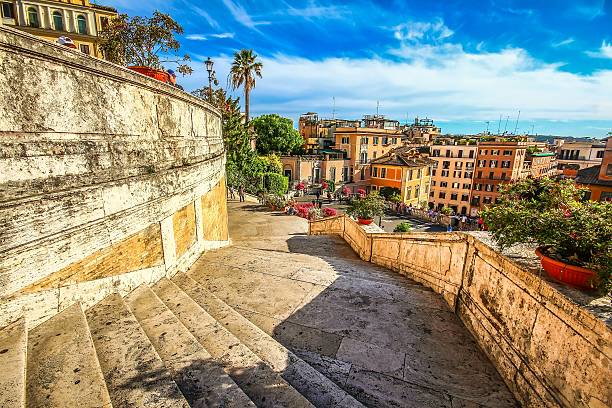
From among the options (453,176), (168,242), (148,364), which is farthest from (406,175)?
(148,364)

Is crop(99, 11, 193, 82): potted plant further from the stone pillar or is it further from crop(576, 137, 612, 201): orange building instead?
crop(576, 137, 612, 201): orange building

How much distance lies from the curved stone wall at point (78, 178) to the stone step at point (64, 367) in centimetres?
35

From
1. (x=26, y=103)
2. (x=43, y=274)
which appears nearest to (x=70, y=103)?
(x=26, y=103)

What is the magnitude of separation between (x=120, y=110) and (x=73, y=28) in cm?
3165

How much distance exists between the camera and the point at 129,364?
2.86 metres

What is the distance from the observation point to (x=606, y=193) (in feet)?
81.3

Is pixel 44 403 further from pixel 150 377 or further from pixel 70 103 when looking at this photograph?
pixel 70 103

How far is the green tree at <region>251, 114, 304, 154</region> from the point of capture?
43.9 m

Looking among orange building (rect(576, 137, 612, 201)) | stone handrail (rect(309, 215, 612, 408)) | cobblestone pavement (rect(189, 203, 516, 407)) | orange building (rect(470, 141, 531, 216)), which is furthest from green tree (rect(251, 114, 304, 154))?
stone handrail (rect(309, 215, 612, 408))

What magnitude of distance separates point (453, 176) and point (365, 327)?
1940 inches

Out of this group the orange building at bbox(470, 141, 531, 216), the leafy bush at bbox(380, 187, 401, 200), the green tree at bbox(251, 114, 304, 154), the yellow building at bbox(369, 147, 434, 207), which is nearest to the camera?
the leafy bush at bbox(380, 187, 401, 200)

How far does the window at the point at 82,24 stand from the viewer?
1036 inches

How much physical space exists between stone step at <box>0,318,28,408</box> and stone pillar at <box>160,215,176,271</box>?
Answer: 242cm

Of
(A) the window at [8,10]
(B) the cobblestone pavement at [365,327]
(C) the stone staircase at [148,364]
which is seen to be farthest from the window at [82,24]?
(C) the stone staircase at [148,364]
